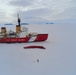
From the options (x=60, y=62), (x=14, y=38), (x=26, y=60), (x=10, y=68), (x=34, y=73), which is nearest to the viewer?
(x=34, y=73)

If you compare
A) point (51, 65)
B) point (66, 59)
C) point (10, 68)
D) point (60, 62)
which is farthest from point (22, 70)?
point (66, 59)

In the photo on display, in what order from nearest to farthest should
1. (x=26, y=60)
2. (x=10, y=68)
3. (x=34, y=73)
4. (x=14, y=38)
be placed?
(x=34, y=73) < (x=10, y=68) < (x=26, y=60) < (x=14, y=38)

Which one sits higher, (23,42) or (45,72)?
(45,72)

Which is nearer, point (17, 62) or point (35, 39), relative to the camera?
point (17, 62)

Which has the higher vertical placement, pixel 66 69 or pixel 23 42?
pixel 66 69

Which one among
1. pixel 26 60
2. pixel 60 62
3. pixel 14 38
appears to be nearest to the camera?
pixel 60 62

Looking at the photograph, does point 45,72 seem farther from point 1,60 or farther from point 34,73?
point 1,60

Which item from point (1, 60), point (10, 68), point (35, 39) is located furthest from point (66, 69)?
point (35, 39)

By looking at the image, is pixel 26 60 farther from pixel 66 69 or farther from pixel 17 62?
pixel 66 69

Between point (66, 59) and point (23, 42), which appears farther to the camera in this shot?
point (23, 42)
